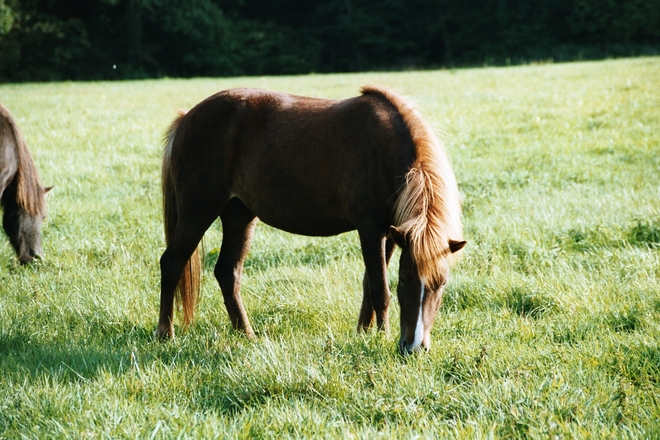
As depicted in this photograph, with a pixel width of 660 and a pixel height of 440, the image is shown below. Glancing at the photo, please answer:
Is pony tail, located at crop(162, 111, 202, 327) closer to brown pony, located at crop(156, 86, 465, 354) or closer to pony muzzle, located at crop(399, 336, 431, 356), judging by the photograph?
brown pony, located at crop(156, 86, 465, 354)

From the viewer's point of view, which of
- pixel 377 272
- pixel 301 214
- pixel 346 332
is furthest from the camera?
pixel 301 214

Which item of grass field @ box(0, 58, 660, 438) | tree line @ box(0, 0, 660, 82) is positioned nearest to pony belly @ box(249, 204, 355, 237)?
grass field @ box(0, 58, 660, 438)

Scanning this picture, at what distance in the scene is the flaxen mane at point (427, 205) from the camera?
3377 mm

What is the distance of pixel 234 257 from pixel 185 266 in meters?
0.36

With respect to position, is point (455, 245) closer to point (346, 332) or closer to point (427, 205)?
point (427, 205)

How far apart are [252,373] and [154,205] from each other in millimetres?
4783

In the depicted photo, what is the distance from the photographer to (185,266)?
Result: 4.55m

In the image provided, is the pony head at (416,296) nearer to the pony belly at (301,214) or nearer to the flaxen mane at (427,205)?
the flaxen mane at (427,205)

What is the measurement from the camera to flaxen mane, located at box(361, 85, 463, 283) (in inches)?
133

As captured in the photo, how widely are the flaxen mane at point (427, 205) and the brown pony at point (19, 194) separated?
3.94 meters

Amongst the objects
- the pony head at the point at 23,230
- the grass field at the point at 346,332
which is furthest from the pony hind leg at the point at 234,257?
the pony head at the point at 23,230

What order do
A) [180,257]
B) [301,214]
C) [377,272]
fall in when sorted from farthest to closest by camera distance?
[180,257], [301,214], [377,272]

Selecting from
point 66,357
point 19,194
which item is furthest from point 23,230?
point 66,357

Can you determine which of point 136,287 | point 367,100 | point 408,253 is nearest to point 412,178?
point 408,253
